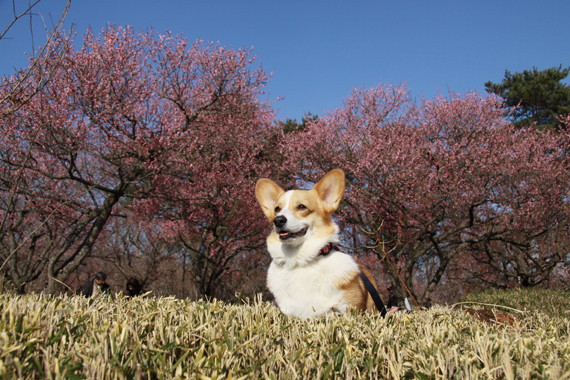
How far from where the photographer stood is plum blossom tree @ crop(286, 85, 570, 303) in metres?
13.6

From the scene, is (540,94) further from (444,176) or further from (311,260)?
(311,260)

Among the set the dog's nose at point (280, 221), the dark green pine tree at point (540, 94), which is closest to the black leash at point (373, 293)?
the dog's nose at point (280, 221)

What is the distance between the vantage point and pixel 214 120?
1417 cm

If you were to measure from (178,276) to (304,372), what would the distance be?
78.4 feet

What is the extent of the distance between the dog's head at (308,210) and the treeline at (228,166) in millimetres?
5936

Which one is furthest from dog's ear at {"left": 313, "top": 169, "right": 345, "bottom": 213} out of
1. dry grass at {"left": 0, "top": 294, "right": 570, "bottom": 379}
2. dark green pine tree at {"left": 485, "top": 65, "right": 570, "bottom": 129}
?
dark green pine tree at {"left": 485, "top": 65, "right": 570, "bottom": 129}

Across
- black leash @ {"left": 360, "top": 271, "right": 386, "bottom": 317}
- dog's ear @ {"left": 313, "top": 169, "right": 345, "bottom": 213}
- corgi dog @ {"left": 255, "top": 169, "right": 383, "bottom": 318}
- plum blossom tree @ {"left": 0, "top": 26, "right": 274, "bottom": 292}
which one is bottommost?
black leash @ {"left": 360, "top": 271, "right": 386, "bottom": 317}

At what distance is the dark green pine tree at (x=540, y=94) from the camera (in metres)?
23.7

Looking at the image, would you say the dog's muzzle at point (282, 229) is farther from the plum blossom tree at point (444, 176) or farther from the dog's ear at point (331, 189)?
the plum blossom tree at point (444, 176)

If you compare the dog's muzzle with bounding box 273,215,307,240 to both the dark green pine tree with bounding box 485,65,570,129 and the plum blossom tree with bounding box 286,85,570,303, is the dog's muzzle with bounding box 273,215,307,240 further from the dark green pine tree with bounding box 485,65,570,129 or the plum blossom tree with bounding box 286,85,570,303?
the dark green pine tree with bounding box 485,65,570,129

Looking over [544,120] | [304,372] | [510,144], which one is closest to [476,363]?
[304,372]

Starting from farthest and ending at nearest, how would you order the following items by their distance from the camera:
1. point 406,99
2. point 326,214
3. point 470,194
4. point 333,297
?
point 406,99, point 470,194, point 326,214, point 333,297

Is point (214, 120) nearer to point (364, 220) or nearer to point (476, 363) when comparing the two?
point (364, 220)

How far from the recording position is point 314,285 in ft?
9.36
